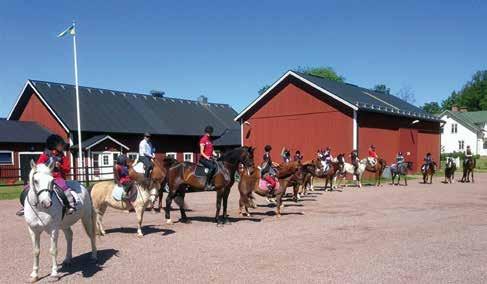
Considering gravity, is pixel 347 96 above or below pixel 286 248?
above

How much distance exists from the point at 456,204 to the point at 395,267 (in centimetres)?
980

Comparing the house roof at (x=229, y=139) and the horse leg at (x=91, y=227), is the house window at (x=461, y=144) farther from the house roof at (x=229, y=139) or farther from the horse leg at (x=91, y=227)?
the horse leg at (x=91, y=227)

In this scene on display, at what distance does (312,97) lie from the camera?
96.4ft

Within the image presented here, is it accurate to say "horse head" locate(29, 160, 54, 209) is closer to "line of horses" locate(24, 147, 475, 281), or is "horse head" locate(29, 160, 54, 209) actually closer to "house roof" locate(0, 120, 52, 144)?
"line of horses" locate(24, 147, 475, 281)

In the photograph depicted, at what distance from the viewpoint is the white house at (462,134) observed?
69.8 m

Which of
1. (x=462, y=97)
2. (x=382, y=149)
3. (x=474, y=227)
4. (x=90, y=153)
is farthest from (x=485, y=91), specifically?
(x=474, y=227)

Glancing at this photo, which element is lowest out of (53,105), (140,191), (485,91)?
(140,191)

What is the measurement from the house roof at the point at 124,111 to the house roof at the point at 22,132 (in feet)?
6.30

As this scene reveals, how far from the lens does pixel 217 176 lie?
11977mm

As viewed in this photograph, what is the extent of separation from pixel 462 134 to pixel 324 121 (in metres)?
51.1

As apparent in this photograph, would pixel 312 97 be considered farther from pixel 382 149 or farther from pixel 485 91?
pixel 485 91

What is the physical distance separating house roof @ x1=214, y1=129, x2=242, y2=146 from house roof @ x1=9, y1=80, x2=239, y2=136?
148 centimetres

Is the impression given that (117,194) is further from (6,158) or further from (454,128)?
(454,128)

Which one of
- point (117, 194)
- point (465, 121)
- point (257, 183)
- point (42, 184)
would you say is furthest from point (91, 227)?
point (465, 121)
